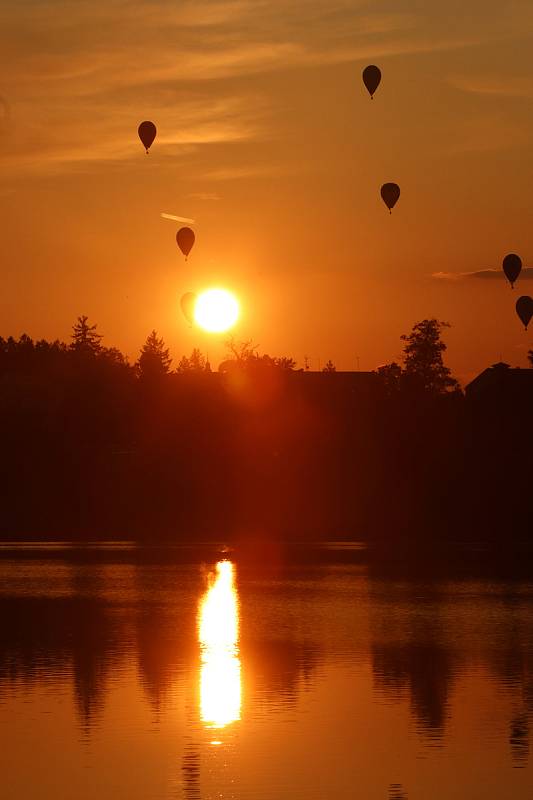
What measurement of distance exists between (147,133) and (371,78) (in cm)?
846

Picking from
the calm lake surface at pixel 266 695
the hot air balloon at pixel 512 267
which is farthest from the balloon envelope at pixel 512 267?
the calm lake surface at pixel 266 695

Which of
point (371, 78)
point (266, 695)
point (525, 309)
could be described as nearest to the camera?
point (266, 695)

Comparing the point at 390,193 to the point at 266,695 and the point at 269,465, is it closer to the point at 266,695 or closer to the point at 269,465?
the point at 269,465

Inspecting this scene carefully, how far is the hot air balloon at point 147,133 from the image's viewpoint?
198ft

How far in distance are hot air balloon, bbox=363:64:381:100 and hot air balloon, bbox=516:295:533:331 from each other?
834 inches

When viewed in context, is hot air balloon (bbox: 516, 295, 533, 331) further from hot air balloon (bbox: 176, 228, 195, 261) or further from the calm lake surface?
the calm lake surface

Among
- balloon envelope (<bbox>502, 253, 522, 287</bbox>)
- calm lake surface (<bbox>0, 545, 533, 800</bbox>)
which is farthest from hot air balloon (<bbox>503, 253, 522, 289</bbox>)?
calm lake surface (<bbox>0, 545, 533, 800</bbox>)

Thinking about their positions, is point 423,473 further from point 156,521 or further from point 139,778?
point 139,778

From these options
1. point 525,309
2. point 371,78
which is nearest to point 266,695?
point 371,78

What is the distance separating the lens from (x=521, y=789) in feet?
47.1

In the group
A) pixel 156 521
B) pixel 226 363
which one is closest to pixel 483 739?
pixel 156 521

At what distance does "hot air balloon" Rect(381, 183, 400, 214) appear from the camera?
64.4 m

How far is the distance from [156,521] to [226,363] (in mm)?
28071

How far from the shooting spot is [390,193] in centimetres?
6488
